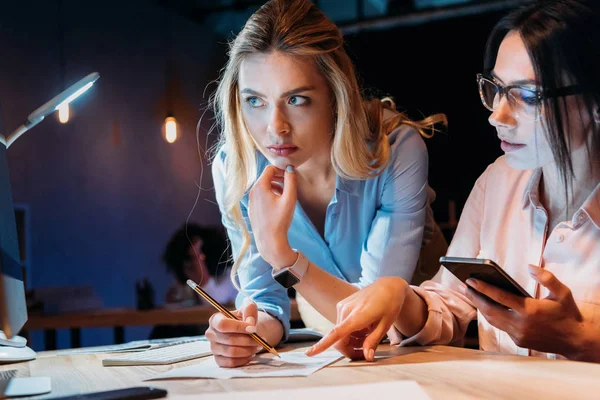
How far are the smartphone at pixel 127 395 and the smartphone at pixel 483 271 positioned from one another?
1.70 ft

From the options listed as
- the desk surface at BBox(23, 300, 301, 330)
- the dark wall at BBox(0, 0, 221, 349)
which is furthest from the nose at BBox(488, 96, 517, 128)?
the dark wall at BBox(0, 0, 221, 349)

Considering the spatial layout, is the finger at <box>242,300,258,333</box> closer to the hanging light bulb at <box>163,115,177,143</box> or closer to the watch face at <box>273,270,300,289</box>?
the watch face at <box>273,270,300,289</box>

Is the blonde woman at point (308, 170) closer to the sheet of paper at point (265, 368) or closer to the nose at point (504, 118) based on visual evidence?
the sheet of paper at point (265, 368)

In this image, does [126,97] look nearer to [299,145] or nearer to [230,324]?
[299,145]

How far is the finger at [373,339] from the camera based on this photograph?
1291 mm

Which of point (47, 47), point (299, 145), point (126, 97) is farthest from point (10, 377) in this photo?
point (126, 97)

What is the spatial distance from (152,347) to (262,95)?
71 cm

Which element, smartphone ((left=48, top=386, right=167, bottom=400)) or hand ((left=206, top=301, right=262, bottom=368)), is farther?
hand ((left=206, top=301, right=262, bottom=368))

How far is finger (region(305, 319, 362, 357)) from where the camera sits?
1282 mm

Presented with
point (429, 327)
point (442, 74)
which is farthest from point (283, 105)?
point (442, 74)

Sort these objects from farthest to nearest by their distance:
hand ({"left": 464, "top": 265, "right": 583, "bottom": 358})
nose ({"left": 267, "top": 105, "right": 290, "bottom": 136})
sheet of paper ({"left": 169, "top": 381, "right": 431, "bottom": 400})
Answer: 1. nose ({"left": 267, "top": 105, "right": 290, "bottom": 136})
2. hand ({"left": 464, "top": 265, "right": 583, "bottom": 358})
3. sheet of paper ({"left": 169, "top": 381, "right": 431, "bottom": 400})

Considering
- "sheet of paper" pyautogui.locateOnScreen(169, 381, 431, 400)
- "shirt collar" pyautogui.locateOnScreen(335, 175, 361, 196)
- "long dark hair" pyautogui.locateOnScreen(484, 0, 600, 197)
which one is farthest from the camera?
"shirt collar" pyautogui.locateOnScreen(335, 175, 361, 196)

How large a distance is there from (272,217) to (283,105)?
1.09ft

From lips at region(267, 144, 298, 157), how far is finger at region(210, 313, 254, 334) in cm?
60
